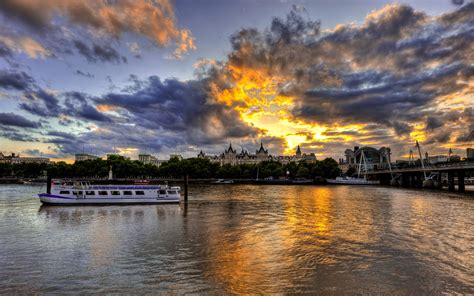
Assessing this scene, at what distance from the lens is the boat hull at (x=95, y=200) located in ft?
186

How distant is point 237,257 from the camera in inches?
873

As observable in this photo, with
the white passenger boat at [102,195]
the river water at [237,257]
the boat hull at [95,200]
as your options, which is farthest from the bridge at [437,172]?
the white passenger boat at [102,195]

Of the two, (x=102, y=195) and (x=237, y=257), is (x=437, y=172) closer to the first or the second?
(x=102, y=195)

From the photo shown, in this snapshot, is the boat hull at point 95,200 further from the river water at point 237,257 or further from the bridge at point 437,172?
the bridge at point 437,172

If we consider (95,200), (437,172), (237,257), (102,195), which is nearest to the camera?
(237,257)

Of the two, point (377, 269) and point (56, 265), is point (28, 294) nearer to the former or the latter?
point (56, 265)

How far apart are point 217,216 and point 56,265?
81.9 ft

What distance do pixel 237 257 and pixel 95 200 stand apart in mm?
44789

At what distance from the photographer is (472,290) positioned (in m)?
16.4

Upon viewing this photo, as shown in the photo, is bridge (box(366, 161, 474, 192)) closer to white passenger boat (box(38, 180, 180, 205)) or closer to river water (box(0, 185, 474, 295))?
river water (box(0, 185, 474, 295))

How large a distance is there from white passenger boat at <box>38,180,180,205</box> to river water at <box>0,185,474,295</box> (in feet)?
64.5

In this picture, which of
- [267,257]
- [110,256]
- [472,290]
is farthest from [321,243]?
[110,256]

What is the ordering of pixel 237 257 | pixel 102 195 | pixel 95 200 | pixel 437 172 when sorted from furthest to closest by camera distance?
1. pixel 437 172
2. pixel 102 195
3. pixel 95 200
4. pixel 237 257

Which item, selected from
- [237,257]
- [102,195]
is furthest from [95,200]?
[237,257]
